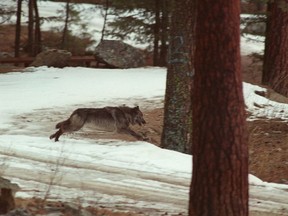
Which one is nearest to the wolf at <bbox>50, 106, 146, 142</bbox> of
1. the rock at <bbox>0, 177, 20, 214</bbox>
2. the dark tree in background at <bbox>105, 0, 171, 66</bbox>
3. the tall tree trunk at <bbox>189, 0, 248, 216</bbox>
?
the rock at <bbox>0, 177, 20, 214</bbox>

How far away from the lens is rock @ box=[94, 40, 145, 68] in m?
26.4

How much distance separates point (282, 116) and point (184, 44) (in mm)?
5204

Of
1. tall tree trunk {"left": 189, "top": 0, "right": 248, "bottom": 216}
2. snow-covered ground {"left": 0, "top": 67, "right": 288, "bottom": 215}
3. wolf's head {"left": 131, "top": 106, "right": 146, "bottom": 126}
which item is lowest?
snow-covered ground {"left": 0, "top": 67, "right": 288, "bottom": 215}

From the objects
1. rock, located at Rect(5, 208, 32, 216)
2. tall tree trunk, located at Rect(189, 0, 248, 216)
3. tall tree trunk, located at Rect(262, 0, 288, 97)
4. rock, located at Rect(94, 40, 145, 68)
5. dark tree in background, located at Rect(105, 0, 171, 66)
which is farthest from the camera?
dark tree in background, located at Rect(105, 0, 171, 66)

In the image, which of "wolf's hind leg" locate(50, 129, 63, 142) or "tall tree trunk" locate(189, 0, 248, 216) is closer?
"tall tree trunk" locate(189, 0, 248, 216)

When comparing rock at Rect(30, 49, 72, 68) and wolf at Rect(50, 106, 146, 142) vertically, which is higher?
wolf at Rect(50, 106, 146, 142)

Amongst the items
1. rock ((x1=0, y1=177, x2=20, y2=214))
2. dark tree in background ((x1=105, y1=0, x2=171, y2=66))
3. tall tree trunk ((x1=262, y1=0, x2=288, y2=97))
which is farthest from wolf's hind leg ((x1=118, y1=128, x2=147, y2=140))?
dark tree in background ((x1=105, y1=0, x2=171, y2=66))

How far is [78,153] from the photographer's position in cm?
1140

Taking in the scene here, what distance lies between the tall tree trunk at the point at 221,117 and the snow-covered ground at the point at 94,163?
148cm

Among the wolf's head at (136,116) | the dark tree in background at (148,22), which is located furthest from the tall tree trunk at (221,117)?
the dark tree in background at (148,22)

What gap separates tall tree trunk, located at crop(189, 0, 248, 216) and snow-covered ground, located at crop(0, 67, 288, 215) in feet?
4.87

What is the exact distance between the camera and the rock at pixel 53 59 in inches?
971

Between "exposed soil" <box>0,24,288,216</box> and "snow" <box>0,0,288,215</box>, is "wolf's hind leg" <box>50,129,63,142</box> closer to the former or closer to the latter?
"snow" <box>0,0,288,215</box>

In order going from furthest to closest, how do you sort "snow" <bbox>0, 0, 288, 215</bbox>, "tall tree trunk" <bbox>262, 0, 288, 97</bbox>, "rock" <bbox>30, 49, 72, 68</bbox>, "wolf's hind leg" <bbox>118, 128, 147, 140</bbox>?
"rock" <bbox>30, 49, 72, 68</bbox> → "tall tree trunk" <bbox>262, 0, 288, 97</bbox> → "wolf's hind leg" <bbox>118, 128, 147, 140</bbox> → "snow" <bbox>0, 0, 288, 215</bbox>
